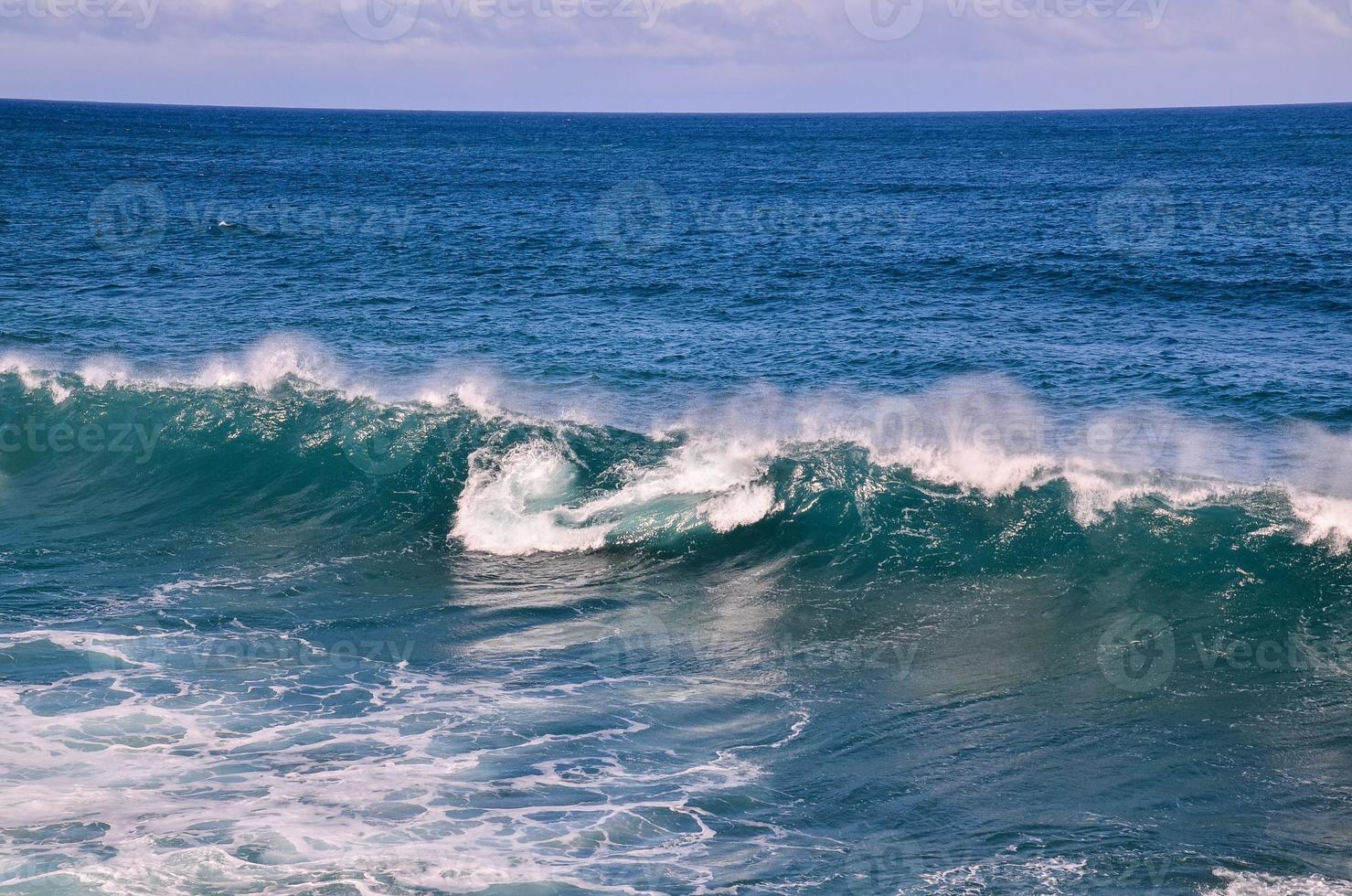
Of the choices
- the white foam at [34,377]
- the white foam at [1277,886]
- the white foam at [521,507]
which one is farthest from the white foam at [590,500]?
the white foam at [34,377]

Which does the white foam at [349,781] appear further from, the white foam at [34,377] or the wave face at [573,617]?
the white foam at [34,377]

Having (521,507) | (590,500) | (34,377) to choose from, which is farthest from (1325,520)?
(34,377)

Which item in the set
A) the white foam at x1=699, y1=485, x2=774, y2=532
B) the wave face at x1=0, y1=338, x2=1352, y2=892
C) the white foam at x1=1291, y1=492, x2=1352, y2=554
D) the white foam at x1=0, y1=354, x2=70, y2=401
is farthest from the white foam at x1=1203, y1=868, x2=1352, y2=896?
the white foam at x1=0, y1=354, x2=70, y2=401

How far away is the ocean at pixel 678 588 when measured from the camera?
419 inches

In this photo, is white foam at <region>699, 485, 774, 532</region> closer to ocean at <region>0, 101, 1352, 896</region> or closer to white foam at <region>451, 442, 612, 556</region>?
ocean at <region>0, 101, 1352, 896</region>

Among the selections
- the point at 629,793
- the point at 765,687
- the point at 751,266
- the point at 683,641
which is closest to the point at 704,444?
the point at 683,641

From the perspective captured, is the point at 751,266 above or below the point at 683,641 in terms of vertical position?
above

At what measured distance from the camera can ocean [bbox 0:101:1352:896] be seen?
1065 cm

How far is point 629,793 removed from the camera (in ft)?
37.2

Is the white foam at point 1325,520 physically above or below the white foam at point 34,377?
below

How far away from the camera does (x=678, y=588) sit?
1712 cm

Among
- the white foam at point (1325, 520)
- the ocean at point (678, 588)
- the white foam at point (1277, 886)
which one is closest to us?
→ the white foam at point (1277, 886)

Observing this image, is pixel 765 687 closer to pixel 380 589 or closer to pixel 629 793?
pixel 629 793

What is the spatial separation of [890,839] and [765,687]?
333 centimetres
